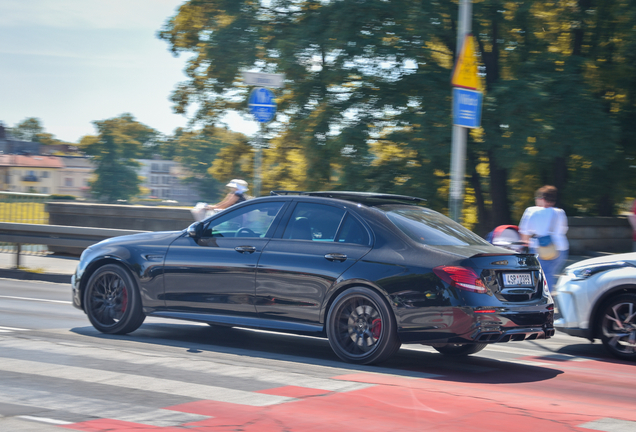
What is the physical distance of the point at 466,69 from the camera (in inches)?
435

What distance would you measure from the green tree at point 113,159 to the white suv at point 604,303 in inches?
4669

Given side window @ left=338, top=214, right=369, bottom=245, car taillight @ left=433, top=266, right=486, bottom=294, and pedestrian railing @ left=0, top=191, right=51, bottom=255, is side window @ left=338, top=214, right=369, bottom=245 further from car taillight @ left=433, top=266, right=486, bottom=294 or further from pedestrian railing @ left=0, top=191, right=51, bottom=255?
pedestrian railing @ left=0, top=191, right=51, bottom=255

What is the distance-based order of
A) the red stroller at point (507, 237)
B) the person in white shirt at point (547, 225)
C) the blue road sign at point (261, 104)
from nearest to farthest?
the red stroller at point (507, 237) → the person in white shirt at point (547, 225) → the blue road sign at point (261, 104)

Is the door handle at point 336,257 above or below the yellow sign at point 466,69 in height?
below

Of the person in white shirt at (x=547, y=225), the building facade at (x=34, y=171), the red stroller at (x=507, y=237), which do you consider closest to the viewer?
the red stroller at (x=507, y=237)

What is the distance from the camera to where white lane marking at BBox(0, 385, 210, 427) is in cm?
476

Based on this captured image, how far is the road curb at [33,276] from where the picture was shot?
46.6 feet

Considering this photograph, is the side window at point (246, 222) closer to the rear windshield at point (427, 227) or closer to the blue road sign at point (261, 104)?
the rear windshield at point (427, 227)

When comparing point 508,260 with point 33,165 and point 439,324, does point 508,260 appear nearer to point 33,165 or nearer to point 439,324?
point 439,324

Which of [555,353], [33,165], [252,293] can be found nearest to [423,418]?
[252,293]

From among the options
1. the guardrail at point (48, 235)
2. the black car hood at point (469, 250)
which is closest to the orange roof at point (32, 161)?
the guardrail at point (48, 235)

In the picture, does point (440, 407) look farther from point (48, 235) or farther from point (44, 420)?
point (48, 235)

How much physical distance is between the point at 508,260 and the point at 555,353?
6.95ft

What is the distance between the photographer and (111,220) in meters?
18.5
